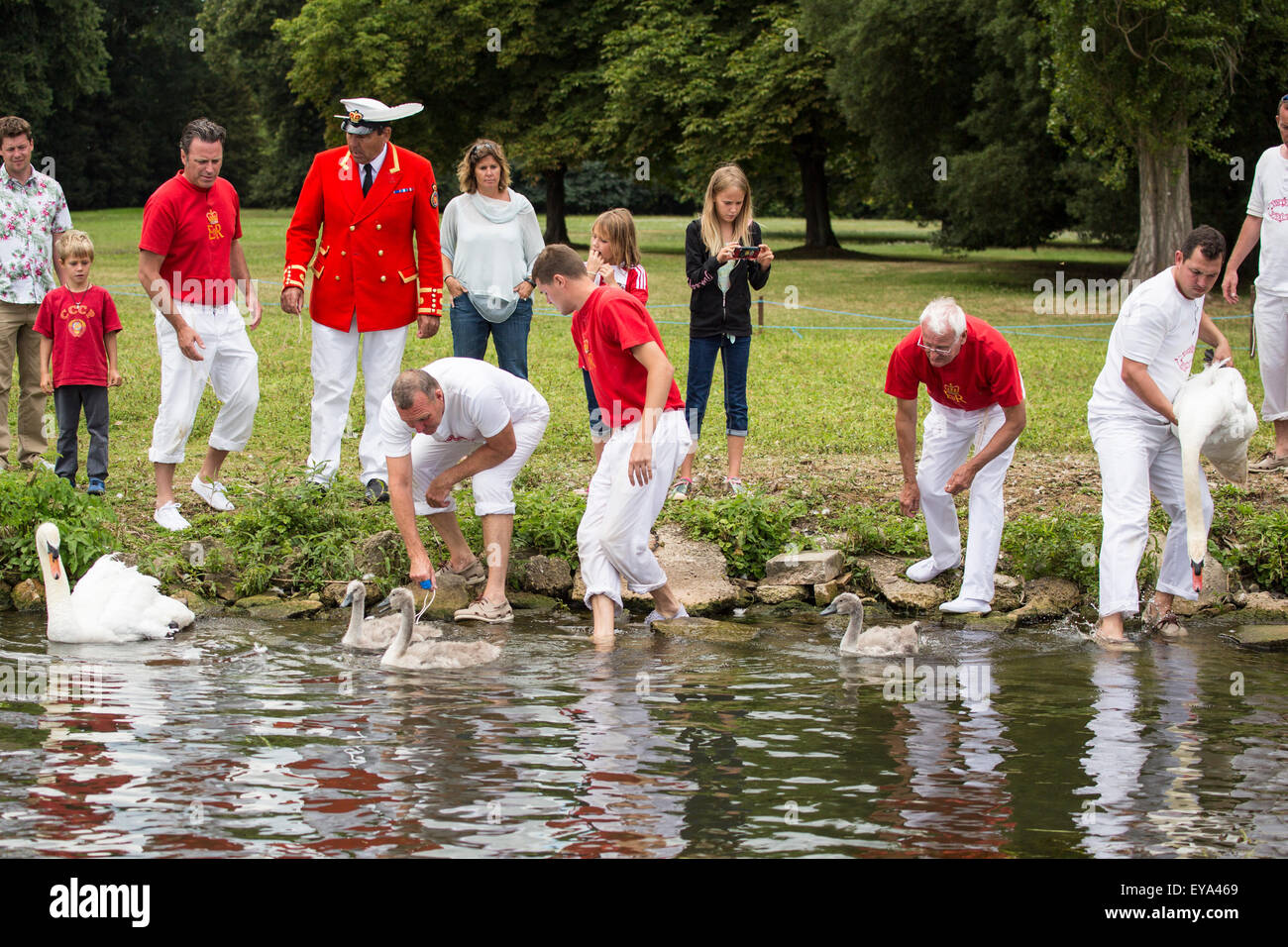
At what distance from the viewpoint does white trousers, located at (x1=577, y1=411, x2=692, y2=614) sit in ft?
26.0

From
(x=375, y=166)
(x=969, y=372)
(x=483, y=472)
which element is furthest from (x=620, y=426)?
(x=375, y=166)

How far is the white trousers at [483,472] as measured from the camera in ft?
28.7

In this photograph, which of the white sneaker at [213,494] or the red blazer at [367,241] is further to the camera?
the white sneaker at [213,494]

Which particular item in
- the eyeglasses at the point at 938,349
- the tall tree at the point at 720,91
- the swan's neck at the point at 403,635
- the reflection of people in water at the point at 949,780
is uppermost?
the tall tree at the point at 720,91

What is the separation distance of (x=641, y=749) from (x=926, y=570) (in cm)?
352

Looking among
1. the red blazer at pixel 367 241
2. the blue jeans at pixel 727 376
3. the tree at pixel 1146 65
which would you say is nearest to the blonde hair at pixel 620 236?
the blue jeans at pixel 727 376

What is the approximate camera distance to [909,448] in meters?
8.73

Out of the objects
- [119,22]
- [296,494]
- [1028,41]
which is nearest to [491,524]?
[296,494]

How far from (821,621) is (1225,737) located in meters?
2.99

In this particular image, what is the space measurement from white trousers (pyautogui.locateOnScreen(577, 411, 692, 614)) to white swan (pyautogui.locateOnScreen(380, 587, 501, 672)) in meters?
0.81

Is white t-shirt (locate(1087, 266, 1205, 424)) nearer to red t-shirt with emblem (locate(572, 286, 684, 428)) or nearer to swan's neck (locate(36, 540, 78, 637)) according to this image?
red t-shirt with emblem (locate(572, 286, 684, 428))

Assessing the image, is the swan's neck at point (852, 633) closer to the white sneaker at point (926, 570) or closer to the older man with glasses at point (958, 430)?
the older man with glasses at point (958, 430)

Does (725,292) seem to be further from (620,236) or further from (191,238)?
(191,238)

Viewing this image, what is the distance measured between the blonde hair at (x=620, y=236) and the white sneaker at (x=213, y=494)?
10.7ft
